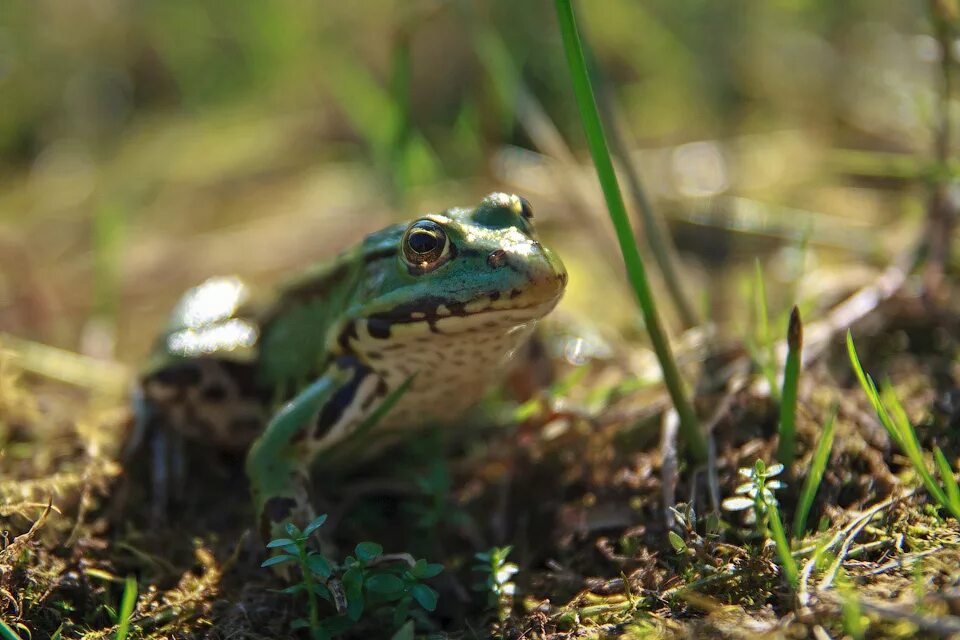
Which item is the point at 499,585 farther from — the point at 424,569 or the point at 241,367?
the point at 241,367

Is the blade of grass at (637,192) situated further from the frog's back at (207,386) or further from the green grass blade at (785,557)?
the frog's back at (207,386)

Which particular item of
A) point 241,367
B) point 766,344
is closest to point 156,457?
point 241,367

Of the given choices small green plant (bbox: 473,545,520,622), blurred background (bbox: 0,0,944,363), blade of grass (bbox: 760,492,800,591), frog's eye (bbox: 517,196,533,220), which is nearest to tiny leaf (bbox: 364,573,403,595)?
small green plant (bbox: 473,545,520,622)

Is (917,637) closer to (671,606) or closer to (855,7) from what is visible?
(671,606)

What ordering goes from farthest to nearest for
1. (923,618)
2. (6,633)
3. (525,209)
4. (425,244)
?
1. (525,209)
2. (425,244)
3. (6,633)
4. (923,618)

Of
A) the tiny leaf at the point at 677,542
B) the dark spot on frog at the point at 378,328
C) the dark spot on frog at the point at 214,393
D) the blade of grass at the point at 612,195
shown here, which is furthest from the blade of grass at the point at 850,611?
the dark spot on frog at the point at 214,393

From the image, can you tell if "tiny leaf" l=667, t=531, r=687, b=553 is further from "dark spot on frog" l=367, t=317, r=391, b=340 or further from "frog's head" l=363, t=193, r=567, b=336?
"dark spot on frog" l=367, t=317, r=391, b=340
